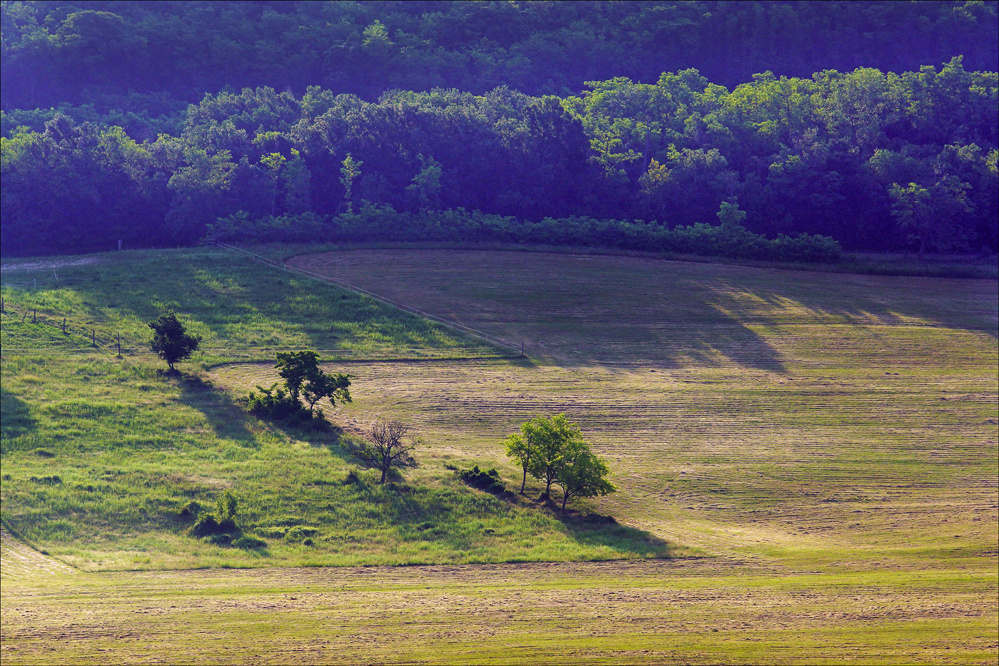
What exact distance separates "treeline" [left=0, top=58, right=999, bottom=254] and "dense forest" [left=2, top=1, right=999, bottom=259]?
8.4 inches

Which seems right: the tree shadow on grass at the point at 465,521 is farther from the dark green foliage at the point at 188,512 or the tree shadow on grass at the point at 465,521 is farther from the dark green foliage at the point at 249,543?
the dark green foliage at the point at 188,512

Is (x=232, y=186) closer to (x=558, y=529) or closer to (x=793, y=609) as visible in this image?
(x=558, y=529)

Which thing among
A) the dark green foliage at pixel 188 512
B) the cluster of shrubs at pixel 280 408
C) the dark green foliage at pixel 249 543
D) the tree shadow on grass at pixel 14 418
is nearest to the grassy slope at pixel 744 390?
the cluster of shrubs at pixel 280 408

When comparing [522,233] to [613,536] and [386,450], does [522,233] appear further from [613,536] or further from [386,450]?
[613,536]

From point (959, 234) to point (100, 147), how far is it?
3184 inches

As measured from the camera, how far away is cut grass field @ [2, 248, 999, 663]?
1187 inches

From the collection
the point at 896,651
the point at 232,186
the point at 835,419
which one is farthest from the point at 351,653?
the point at 232,186

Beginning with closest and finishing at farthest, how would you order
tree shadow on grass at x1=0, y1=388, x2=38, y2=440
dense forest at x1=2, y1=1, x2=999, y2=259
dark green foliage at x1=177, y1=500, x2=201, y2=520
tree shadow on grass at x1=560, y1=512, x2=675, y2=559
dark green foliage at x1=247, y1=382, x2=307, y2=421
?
1. tree shadow on grass at x1=560, y1=512, x2=675, y2=559
2. dark green foliage at x1=177, y1=500, x2=201, y2=520
3. tree shadow on grass at x1=0, y1=388, x2=38, y2=440
4. dark green foliage at x1=247, y1=382, x2=307, y2=421
5. dense forest at x1=2, y1=1, x2=999, y2=259

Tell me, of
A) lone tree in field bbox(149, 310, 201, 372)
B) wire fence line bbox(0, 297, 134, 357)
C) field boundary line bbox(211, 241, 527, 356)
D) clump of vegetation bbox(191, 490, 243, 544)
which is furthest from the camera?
field boundary line bbox(211, 241, 527, 356)

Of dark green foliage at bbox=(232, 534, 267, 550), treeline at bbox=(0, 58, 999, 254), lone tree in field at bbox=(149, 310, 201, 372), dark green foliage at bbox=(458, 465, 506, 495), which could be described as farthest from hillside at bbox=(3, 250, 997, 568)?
treeline at bbox=(0, 58, 999, 254)

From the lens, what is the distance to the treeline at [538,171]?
82.6 meters

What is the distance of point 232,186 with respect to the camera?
87000 mm

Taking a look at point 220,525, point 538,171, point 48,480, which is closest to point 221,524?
point 220,525

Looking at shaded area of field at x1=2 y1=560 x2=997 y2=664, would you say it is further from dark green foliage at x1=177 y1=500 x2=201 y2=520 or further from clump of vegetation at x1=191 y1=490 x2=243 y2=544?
dark green foliage at x1=177 y1=500 x2=201 y2=520
